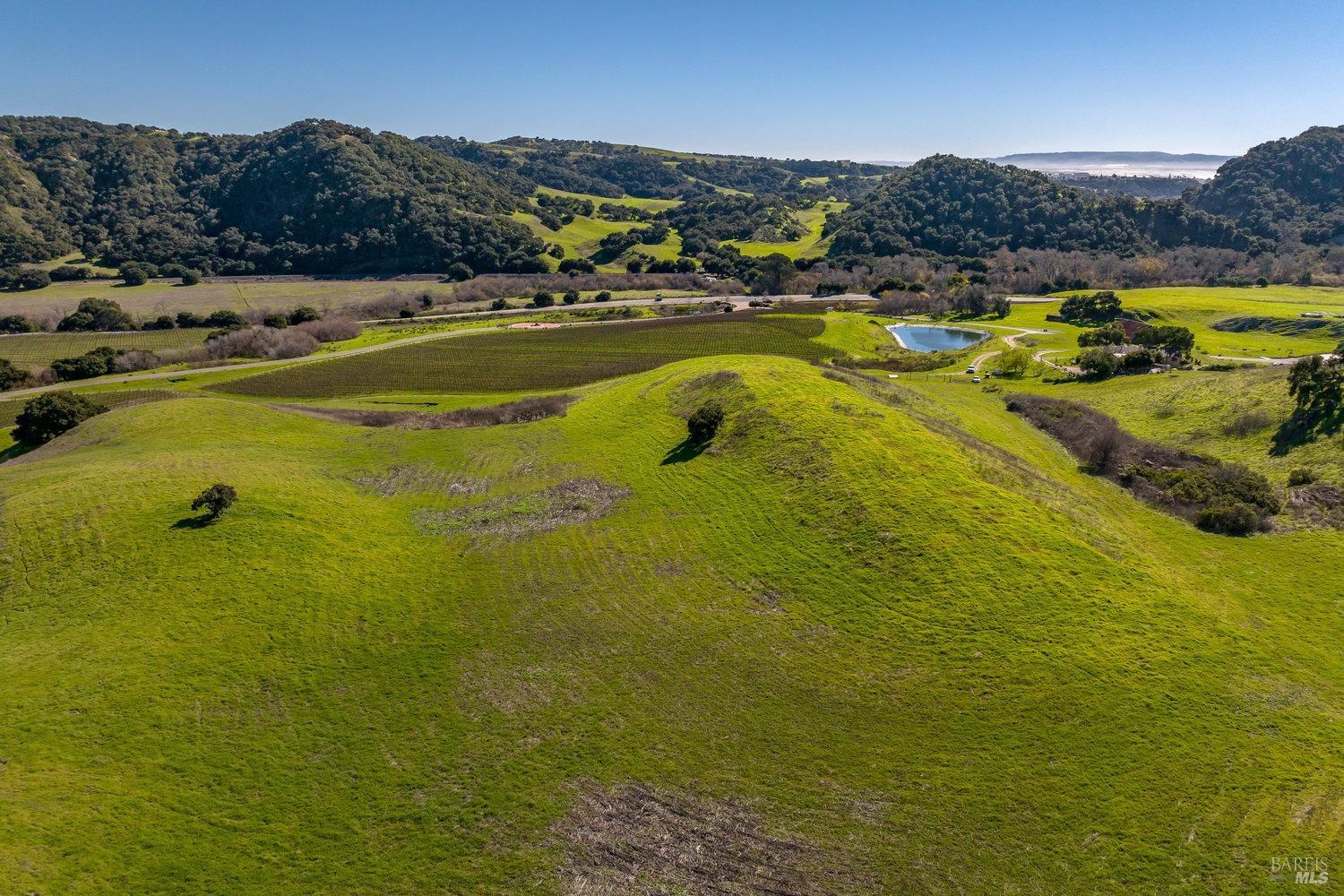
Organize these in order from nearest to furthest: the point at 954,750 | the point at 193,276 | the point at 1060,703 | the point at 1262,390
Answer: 1. the point at 954,750
2. the point at 1060,703
3. the point at 1262,390
4. the point at 193,276

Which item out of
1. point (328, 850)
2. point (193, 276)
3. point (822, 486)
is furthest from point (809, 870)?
point (193, 276)

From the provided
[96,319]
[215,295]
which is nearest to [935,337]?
[96,319]

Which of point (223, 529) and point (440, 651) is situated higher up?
point (223, 529)

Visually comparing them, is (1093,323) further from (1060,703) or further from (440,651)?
(440,651)

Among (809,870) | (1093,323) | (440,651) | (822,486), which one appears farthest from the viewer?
(1093,323)

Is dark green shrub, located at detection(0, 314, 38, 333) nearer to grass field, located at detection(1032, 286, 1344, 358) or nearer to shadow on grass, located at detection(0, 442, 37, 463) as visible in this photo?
shadow on grass, located at detection(0, 442, 37, 463)

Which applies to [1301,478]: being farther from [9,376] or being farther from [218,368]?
[9,376]

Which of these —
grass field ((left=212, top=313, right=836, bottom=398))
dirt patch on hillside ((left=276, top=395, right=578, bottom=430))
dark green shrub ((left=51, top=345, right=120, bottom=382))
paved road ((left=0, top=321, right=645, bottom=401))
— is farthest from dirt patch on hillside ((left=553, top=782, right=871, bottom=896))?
dark green shrub ((left=51, top=345, right=120, bottom=382))
